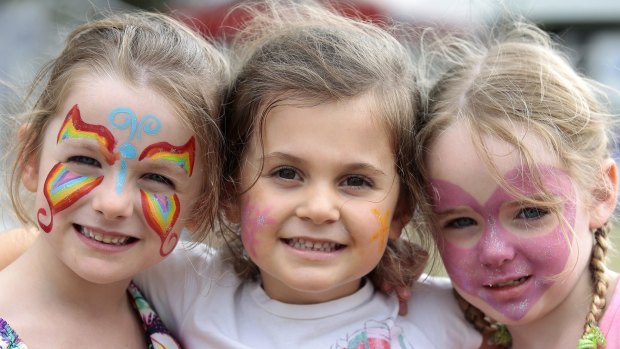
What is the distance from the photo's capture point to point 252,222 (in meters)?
2.04

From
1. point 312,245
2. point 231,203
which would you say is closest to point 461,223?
point 312,245

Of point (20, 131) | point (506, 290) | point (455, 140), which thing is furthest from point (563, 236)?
point (20, 131)

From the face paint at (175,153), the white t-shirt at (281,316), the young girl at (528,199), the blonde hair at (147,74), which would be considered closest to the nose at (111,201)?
the face paint at (175,153)

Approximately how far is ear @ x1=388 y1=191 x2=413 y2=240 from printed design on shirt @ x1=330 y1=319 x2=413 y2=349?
274 millimetres

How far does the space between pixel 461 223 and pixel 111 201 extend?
0.98 meters

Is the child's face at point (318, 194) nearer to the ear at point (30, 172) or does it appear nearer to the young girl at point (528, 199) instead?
the young girl at point (528, 199)

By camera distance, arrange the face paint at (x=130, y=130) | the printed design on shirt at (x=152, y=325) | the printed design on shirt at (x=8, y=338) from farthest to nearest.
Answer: the printed design on shirt at (x=152, y=325)
the face paint at (x=130, y=130)
the printed design on shirt at (x=8, y=338)

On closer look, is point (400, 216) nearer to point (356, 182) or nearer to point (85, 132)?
point (356, 182)

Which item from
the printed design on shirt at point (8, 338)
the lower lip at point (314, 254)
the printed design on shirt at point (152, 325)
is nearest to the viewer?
the printed design on shirt at point (8, 338)

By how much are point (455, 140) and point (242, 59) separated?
2.36ft

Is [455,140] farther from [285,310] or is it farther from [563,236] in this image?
[285,310]

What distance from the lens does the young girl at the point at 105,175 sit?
190 cm

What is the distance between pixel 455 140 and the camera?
2.04m

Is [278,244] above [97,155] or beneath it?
beneath
